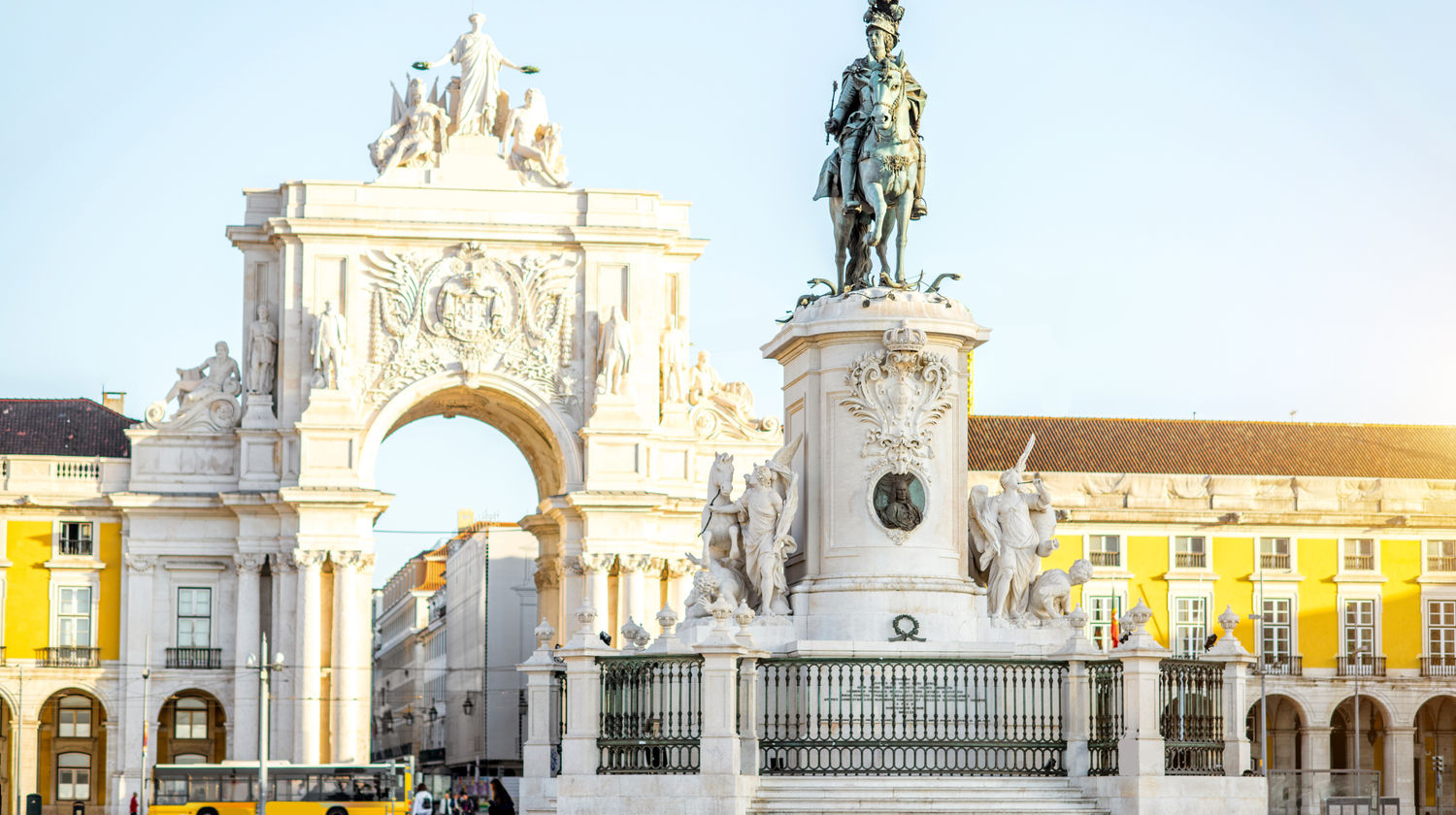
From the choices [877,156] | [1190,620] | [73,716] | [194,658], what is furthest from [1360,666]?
[877,156]

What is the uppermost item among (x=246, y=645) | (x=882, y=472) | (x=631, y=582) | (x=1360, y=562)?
(x=1360, y=562)

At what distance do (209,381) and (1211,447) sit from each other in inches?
1047

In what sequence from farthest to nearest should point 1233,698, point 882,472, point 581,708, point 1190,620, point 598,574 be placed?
point 1190,620 → point 598,574 → point 882,472 → point 1233,698 → point 581,708

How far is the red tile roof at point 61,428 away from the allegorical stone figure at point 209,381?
3.00 meters

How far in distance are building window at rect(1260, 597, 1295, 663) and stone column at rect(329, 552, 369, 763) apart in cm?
2275

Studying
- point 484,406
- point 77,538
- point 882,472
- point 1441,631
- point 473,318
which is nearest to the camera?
point 882,472

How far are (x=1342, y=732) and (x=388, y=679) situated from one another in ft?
274

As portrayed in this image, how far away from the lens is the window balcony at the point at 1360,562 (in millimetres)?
63344

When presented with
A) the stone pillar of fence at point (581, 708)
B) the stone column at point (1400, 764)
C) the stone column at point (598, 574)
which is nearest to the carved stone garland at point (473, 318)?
the stone column at point (598, 574)

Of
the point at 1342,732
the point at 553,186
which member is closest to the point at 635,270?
the point at 553,186

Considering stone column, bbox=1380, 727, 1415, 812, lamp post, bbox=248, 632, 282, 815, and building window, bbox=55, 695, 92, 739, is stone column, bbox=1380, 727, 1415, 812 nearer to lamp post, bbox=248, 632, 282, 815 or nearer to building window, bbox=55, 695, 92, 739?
lamp post, bbox=248, 632, 282, 815

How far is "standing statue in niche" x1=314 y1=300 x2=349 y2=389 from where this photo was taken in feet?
190

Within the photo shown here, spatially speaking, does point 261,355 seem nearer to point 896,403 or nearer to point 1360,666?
point 1360,666

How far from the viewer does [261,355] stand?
58719mm
